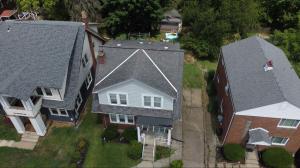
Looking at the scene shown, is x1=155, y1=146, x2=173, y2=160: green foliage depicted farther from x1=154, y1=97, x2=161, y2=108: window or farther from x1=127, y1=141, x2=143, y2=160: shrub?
x1=154, y1=97, x2=161, y2=108: window

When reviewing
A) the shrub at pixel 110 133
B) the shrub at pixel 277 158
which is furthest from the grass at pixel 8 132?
the shrub at pixel 277 158

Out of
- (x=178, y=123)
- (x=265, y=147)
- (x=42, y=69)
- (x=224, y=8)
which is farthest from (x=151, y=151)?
(x=224, y=8)

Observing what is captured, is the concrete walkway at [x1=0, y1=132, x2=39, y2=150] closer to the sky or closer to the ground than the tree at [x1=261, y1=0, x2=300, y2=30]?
closer to the ground

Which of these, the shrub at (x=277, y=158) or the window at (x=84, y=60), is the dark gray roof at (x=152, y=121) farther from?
the shrub at (x=277, y=158)

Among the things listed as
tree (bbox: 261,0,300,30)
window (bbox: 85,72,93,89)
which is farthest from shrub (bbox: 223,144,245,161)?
tree (bbox: 261,0,300,30)

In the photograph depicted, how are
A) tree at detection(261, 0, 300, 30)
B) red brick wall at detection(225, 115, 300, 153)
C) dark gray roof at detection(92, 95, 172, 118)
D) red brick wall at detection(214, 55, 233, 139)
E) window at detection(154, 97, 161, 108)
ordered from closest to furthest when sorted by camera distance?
red brick wall at detection(225, 115, 300, 153)
window at detection(154, 97, 161, 108)
dark gray roof at detection(92, 95, 172, 118)
red brick wall at detection(214, 55, 233, 139)
tree at detection(261, 0, 300, 30)

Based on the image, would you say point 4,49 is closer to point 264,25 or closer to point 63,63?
point 63,63

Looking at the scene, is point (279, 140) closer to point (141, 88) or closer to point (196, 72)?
point (141, 88)
